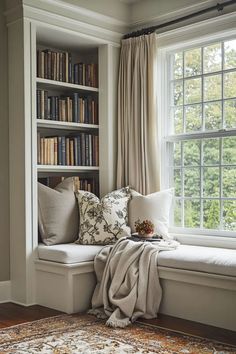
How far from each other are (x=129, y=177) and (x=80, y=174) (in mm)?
652

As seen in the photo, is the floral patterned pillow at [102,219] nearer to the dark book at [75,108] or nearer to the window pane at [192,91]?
the dark book at [75,108]

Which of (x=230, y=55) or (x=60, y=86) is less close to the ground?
(x=230, y=55)

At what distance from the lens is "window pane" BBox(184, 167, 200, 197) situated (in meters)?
4.70

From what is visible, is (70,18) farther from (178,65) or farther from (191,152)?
(191,152)

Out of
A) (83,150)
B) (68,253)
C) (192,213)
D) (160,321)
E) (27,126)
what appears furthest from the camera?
(83,150)

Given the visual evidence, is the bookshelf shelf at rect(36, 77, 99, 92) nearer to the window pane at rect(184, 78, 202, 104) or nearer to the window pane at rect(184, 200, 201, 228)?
the window pane at rect(184, 78, 202, 104)

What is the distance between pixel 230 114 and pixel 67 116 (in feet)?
5.12

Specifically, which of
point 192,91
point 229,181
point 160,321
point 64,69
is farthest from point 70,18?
point 160,321

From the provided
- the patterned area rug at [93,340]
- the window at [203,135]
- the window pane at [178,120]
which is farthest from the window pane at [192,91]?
the patterned area rug at [93,340]

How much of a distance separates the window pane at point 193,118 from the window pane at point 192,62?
1.05 ft

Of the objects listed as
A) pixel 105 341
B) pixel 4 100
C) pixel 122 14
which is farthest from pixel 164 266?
pixel 122 14

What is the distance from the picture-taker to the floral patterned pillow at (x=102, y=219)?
445 cm

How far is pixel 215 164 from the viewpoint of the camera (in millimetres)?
4539

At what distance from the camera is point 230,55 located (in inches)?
176
